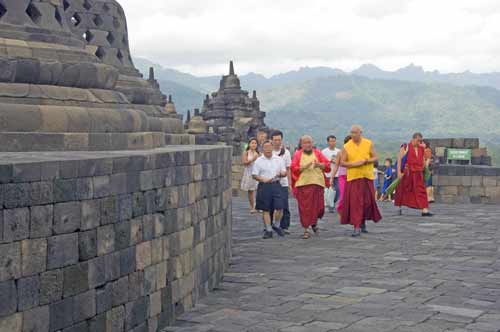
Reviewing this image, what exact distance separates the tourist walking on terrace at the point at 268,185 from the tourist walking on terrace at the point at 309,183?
0.85 ft

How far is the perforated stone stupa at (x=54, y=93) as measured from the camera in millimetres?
6840

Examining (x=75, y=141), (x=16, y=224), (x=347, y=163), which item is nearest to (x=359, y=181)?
(x=347, y=163)

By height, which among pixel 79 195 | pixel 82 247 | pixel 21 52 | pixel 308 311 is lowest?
pixel 308 311

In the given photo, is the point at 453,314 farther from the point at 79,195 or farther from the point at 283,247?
the point at 283,247

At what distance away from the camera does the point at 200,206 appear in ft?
26.2

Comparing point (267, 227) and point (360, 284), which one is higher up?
point (267, 227)

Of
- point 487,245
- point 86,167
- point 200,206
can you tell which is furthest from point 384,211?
point 86,167

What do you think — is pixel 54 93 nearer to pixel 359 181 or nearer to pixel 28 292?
pixel 28 292

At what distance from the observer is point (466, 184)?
19.3m

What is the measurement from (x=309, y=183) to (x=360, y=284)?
4.06m

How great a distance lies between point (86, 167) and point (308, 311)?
8.82 feet

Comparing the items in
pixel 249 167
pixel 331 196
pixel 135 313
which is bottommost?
pixel 135 313

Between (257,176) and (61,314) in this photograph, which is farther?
(257,176)

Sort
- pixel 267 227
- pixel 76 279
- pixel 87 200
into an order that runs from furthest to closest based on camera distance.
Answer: pixel 267 227
pixel 87 200
pixel 76 279
